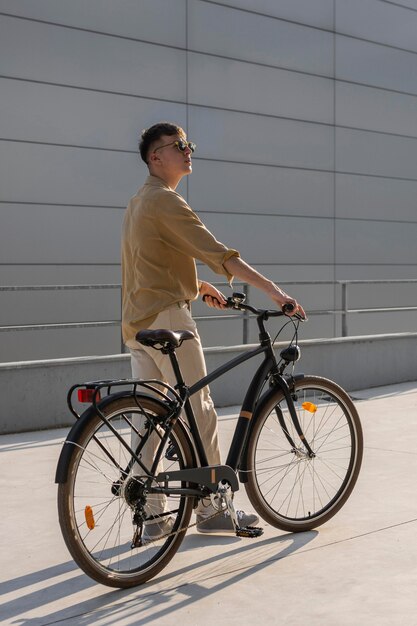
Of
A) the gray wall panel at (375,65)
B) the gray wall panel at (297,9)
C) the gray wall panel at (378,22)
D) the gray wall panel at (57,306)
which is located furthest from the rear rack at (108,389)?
the gray wall panel at (378,22)

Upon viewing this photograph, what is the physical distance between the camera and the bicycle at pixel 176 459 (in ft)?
13.3

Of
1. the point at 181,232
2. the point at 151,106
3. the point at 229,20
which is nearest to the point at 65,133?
the point at 151,106

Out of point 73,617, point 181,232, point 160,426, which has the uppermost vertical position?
point 181,232

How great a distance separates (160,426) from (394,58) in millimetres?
12256

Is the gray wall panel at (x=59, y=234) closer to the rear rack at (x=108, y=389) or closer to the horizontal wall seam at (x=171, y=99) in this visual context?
the horizontal wall seam at (x=171, y=99)

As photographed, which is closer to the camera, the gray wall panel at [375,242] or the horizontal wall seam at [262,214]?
the horizontal wall seam at [262,214]

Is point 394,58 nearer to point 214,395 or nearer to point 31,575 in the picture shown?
point 214,395

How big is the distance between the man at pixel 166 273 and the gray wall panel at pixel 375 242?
31.9ft

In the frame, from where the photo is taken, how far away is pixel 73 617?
3818 mm

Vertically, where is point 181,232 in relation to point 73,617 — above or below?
above

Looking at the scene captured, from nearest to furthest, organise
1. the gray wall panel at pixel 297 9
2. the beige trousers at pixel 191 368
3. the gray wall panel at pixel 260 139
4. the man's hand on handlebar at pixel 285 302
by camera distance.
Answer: the man's hand on handlebar at pixel 285 302 < the beige trousers at pixel 191 368 < the gray wall panel at pixel 260 139 < the gray wall panel at pixel 297 9

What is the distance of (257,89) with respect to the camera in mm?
13484

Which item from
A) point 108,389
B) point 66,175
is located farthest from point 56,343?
point 108,389

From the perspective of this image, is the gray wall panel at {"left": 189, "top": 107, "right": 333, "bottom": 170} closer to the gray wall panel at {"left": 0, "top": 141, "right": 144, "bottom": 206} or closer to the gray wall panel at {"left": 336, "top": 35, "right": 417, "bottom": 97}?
the gray wall panel at {"left": 336, "top": 35, "right": 417, "bottom": 97}
